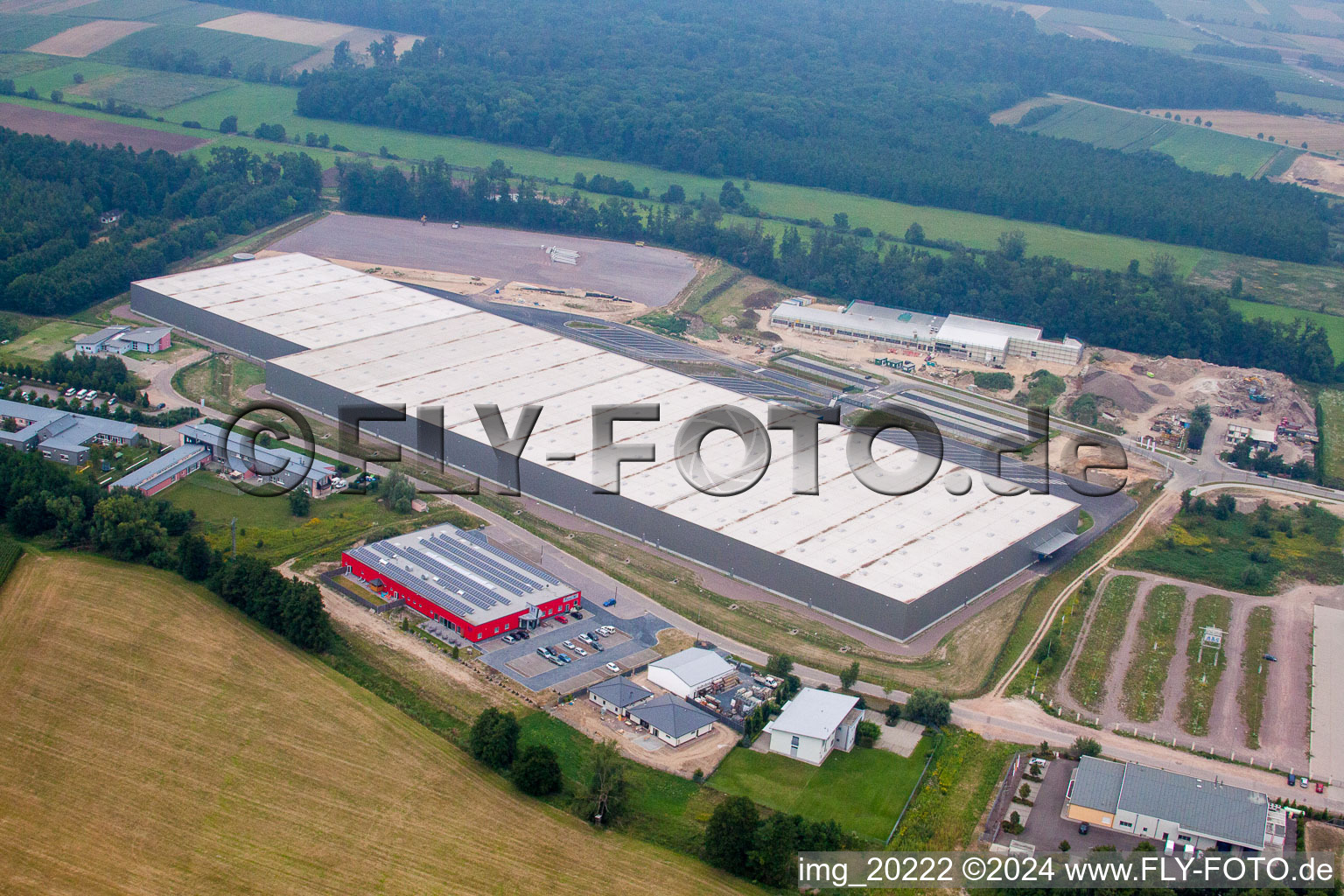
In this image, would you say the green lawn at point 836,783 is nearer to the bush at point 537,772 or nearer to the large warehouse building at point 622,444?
the bush at point 537,772

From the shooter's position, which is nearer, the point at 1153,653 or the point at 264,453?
the point at 1153,653

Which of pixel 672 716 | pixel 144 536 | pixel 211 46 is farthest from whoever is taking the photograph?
pixel 211 46

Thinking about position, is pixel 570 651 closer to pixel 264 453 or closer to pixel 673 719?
pixel 673 719

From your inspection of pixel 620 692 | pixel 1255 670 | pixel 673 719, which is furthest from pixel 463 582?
pixel 1255 670

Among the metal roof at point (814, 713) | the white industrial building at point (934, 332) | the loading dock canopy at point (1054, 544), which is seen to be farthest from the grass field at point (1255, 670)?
the white industrial building at point (934, 332)

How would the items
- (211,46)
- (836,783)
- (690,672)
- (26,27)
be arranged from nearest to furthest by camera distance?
1. (836,783)
2. (690,672)
3. (26,27)
4. (211,46)

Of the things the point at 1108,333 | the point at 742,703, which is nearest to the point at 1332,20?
the point at 1108,333
